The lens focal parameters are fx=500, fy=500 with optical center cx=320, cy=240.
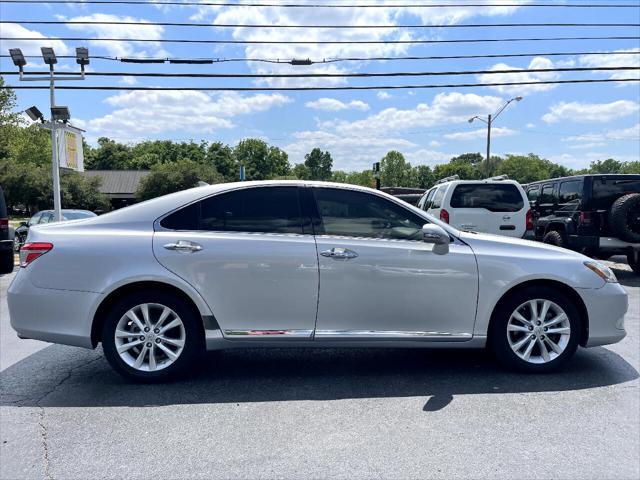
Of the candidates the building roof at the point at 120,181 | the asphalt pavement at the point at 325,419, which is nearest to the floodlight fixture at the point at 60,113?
the asphalt pavement at the point at 325,419

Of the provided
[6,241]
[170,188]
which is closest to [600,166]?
[170,188]

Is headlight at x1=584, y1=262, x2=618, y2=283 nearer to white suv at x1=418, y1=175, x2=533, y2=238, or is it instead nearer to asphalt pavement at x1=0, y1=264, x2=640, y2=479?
asphalt pavement at x1=0, y1=264, x2=640, y2=479

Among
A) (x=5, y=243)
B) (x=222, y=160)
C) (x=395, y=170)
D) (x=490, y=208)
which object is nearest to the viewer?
(x=490, y=208)

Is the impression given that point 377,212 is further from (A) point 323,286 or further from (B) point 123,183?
(B) point 123,183

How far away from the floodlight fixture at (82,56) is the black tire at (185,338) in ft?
44.9

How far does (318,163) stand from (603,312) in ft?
406

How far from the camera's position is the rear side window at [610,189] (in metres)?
9.52

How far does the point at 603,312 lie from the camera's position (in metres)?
4.25

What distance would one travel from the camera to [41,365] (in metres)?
4.64

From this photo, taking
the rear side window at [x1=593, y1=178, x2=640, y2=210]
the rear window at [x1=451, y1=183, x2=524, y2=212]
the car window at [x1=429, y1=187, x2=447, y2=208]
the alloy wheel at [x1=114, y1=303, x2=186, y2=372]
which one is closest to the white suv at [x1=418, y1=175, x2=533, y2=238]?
the rear window at [x1=451, y1=183, x2=524, y2=212]

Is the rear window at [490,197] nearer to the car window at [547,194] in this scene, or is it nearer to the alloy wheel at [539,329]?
the car window at [547,194]

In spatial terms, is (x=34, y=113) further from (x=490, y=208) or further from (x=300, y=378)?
(x=300, y=378)

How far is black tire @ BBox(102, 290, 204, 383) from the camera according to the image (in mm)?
4016

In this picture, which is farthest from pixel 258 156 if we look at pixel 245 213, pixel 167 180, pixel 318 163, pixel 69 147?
pixel 245 213
